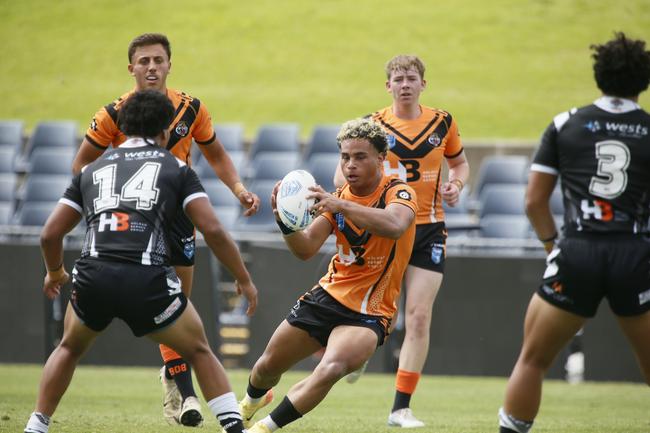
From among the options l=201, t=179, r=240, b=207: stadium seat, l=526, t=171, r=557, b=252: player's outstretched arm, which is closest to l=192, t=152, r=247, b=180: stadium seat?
l=201, t=179, r=240, b=207: stadium seat

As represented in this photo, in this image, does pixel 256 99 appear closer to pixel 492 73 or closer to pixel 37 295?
pixel 492 73

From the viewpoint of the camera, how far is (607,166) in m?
5.56

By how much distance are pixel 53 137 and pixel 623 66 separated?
1468 cm

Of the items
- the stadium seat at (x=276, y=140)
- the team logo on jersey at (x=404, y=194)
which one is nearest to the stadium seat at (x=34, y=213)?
the stadium seat at (x=276, y=140)

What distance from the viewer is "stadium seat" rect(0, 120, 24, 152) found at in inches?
759

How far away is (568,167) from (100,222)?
2.50 metres

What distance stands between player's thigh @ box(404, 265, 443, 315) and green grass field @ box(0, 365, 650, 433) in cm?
92

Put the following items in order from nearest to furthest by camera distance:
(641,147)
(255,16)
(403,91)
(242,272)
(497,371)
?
(641,147)
(242,272)
(403,91)
(497,371)
(255,16)

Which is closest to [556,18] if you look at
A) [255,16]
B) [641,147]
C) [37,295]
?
[255,16]

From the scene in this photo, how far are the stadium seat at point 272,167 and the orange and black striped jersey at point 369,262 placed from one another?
1050cm

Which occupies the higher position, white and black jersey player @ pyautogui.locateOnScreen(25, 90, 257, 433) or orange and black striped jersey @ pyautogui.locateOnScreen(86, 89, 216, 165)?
orange and black striped jersey @ pyautogui.locateOnScreen(86, 89, 216, 165)

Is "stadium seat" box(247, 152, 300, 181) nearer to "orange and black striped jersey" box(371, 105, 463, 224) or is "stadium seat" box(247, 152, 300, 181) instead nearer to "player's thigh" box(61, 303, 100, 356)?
"orange and black striped jersey" box(371, 105, 463, 224)

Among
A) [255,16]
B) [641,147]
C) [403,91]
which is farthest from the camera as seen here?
[255,16]

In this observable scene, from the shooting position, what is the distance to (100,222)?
577 cm
